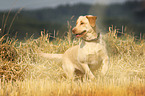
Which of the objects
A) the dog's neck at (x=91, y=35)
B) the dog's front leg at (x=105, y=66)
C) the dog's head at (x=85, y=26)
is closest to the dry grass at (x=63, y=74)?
the dog's front leg at (x=105, y=66)

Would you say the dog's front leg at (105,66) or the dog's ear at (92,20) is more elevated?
the dog's ear at (92,20)

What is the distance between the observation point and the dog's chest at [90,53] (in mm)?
4215

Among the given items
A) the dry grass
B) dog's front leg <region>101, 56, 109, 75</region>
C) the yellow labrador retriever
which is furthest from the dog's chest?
the dry grass

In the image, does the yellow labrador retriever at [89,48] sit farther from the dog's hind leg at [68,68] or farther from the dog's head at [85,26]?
the dog's hind leg at [68,68]

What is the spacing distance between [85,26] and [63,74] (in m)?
1.48

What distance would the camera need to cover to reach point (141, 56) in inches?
255

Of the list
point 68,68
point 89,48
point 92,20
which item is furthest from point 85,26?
point 68,68

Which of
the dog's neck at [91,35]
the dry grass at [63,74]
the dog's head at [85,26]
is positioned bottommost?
the dry grass at [63,74]

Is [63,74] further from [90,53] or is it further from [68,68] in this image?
[90,53]

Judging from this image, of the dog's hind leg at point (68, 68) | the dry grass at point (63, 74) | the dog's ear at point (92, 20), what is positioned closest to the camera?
the dry grass at point (63, 74)

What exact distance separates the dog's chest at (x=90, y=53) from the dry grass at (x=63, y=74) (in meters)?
0.35

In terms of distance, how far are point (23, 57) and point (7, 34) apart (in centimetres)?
67

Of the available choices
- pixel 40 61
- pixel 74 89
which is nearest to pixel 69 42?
pixel 40 61

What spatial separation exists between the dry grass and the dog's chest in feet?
1.15
